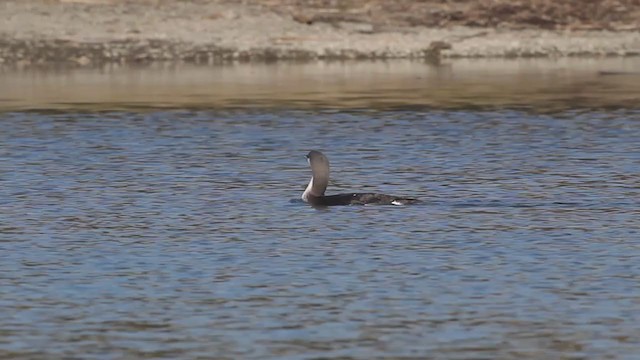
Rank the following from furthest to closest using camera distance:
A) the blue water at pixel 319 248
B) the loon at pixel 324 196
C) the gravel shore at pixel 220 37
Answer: the gravel shore at pixel 220 37 → the loon at pixel 324 196 → the blue water at pixel 319 248

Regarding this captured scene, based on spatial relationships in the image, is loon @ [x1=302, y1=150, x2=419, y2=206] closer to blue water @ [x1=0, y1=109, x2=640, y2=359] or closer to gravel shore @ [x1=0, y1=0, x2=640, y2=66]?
blue water @ [x1=0, y1=109, x2=640, y2=359]

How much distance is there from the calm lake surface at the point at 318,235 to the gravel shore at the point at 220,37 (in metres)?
8.08

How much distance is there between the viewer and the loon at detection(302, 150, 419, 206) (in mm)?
17016

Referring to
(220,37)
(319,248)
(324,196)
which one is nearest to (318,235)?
(319,248)

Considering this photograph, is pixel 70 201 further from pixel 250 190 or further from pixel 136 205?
pixel 250 190

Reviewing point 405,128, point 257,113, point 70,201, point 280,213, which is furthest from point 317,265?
point 257,113

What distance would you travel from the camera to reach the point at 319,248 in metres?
14.5

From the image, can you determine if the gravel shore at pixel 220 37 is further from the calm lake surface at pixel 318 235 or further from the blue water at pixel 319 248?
the blue water at pixel 319 248

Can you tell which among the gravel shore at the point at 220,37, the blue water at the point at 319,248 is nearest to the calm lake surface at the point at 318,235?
the blue water at the point at 319,248

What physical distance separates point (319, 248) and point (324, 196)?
3.07m

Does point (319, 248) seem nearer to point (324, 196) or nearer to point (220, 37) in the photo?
point (324, 196)

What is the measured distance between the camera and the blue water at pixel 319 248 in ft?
36.1

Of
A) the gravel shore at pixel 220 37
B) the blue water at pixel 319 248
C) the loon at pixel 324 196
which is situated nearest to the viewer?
the blue water at pixel 319 248

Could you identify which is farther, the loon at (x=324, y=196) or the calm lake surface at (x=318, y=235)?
the loon at (x=324, y=196)
